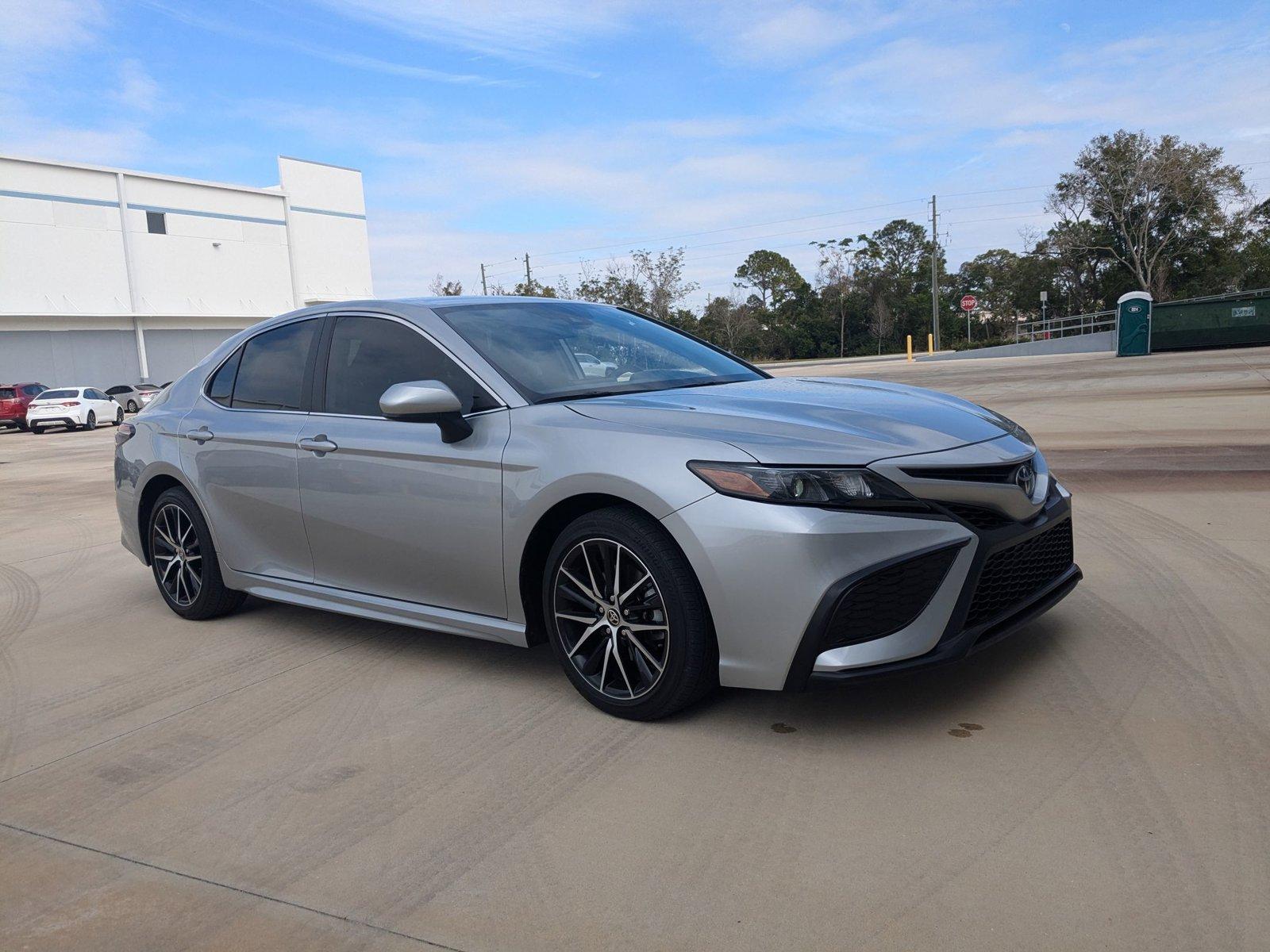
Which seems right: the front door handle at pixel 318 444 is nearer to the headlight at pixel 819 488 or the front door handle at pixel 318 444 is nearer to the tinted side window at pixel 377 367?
the tinted side window at pixel 377 367

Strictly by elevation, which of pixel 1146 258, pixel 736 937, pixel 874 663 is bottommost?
pixel 736 937

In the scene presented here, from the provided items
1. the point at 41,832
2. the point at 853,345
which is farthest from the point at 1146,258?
the point at 41,832

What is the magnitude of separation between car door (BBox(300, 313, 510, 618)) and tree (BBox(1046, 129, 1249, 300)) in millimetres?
52616

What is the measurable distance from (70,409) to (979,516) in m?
31.3

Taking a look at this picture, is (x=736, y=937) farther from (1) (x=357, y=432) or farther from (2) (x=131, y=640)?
(2) (x=131, y=640)

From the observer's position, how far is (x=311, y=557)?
15.2 ft

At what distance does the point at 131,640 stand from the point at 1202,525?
603 cm

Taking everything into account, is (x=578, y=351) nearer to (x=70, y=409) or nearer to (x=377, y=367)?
(x=377, y=367)

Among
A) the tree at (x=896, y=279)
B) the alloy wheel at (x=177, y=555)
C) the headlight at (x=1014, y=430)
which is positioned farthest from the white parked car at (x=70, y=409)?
the tree at (x=896, y=279)

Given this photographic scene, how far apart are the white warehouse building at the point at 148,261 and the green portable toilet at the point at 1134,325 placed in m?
38.5

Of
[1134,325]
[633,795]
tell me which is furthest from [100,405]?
[633,795]

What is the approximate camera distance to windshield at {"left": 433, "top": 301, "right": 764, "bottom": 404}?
411cm

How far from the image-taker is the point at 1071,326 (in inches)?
1789

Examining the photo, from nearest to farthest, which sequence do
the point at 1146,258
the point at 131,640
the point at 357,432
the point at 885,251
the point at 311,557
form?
the point at 357,432
the point at 311,557
the point at 131,640
the point at 1146,258
the point at 885,251
